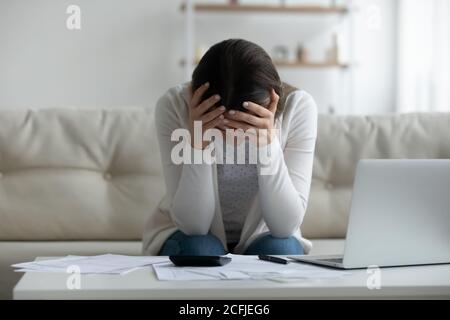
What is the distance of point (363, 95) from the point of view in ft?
16.8

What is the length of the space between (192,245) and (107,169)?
1.88 feet

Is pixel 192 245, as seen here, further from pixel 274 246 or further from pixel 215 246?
pixel 274 246

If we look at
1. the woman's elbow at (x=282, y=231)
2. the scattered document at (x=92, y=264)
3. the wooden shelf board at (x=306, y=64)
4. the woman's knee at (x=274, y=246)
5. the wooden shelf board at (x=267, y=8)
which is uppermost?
the wooden shelf board at (x=267, y=8)

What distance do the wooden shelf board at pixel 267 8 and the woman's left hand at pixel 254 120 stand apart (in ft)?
10.6

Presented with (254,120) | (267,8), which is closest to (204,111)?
(254,120)

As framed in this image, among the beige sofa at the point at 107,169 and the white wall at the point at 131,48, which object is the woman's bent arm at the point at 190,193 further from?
the white wall at the point at 131,48

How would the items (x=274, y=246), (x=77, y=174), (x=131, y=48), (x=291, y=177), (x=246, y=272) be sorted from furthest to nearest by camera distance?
1. (x=131, y=48)
2. (x=77, y=174)
3. (x=291, y=177)
4. (x=274, y=246)
5. (x=246, y=272)

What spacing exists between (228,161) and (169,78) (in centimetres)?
323

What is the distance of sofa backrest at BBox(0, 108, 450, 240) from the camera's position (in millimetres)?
2031

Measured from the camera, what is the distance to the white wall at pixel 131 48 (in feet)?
15.7

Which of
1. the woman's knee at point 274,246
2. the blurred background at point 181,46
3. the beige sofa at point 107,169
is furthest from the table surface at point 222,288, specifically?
the blurred background at point 181,46

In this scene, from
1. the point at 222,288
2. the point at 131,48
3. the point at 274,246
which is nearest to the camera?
the point at 222,288

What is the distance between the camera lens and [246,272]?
1.17 metres

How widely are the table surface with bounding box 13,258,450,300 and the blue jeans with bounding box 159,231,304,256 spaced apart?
1.55 feet
